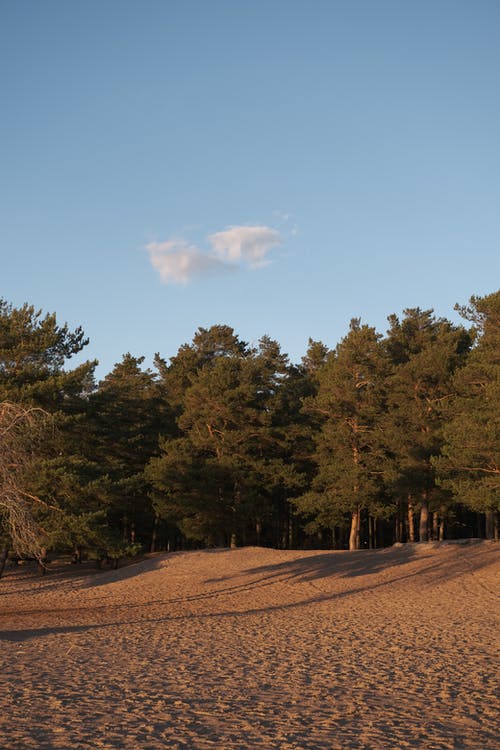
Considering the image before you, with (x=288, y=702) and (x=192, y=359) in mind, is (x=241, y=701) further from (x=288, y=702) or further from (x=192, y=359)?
(x=192, y=359)

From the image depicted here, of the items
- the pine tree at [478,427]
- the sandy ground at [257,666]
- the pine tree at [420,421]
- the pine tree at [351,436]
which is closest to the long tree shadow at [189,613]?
the sandy ground at [257,666]

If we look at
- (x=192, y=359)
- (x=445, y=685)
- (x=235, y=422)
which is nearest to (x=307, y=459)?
(x=235, y=422)

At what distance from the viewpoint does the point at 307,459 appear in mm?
48031

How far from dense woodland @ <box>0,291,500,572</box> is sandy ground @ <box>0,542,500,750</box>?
494 cm

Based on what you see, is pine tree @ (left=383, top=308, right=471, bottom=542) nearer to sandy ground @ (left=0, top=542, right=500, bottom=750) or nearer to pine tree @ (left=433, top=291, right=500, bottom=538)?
pine tree @ (left=433, top=291, right=500, bottom=538)

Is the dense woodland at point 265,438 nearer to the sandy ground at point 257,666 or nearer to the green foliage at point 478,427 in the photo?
the green foliage at point 478,427

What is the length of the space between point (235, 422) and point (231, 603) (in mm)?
21270

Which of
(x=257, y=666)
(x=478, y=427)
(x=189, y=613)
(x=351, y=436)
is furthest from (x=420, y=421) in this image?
(x=257, y=666)

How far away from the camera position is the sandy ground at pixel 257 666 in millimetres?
7289

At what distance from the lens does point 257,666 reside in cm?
1169

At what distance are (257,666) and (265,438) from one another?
33.1 metres

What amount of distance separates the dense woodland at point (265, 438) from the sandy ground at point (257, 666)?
4.94 metres

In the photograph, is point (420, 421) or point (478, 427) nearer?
point (478, 427)

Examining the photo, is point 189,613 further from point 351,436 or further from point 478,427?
point 351,436
